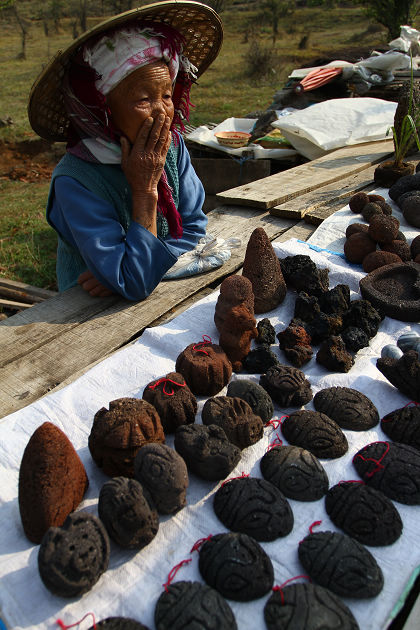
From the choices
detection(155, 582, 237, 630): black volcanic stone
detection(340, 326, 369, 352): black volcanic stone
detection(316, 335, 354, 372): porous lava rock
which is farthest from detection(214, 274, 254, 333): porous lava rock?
detection(155, 582, 237, 630): black volcanic stone

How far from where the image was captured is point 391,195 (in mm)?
4117

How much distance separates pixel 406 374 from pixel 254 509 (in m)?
0.96

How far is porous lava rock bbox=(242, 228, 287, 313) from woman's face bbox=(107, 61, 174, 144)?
841 millimetres

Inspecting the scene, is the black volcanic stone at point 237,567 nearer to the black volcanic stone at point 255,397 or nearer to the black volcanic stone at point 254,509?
the black volcanic stone at point 254,509

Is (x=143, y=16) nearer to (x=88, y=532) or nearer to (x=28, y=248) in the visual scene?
(x=88, y=532)

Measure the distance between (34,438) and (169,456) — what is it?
0.43 meters

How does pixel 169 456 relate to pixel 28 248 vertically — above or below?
above

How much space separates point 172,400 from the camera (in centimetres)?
193

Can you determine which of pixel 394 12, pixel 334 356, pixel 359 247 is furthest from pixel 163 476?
pixel 394 12

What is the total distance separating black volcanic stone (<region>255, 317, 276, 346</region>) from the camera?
2.49 metres

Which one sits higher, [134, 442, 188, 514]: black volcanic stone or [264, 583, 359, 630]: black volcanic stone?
[134, 442, 188, 514]: black volcanic stone

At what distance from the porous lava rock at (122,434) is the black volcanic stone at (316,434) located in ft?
1.69

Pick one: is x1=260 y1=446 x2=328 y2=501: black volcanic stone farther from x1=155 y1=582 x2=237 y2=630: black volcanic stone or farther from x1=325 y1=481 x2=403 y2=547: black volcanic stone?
x1=155 y1=582 x2=237 y2=630: black volcanic stone

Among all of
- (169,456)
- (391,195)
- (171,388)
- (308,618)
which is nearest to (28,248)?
(391,195)
